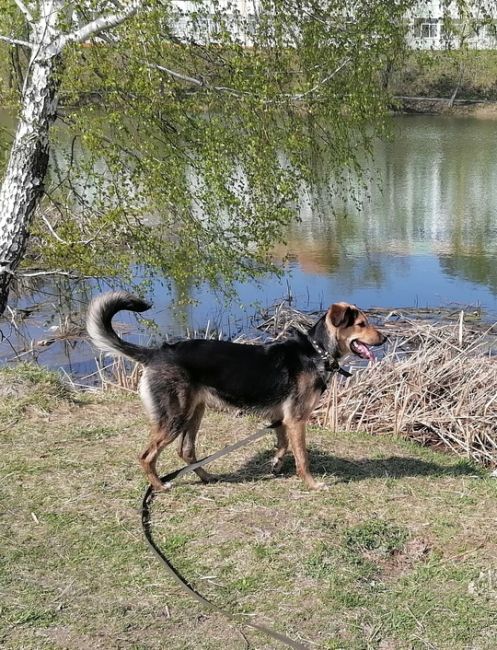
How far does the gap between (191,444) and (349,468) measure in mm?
1294

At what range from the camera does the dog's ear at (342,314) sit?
16.6 ft

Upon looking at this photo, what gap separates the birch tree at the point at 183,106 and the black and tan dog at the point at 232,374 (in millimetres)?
2633

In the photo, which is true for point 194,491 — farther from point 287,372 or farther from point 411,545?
point 411,545

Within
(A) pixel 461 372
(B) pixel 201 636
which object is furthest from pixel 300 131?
(B) pixel 201 636

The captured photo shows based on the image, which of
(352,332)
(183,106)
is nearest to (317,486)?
(352,332)

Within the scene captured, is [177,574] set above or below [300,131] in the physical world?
below

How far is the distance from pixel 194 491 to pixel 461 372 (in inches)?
140

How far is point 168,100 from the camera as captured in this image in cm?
693

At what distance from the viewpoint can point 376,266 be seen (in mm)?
14211

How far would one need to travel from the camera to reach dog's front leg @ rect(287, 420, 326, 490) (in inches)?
199

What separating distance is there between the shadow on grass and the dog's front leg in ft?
0.82

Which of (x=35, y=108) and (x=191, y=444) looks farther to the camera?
(x=35, y=108)

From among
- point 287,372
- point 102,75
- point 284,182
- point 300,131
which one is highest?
point 102,75

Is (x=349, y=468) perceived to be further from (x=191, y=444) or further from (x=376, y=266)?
(x=376, y=266)
